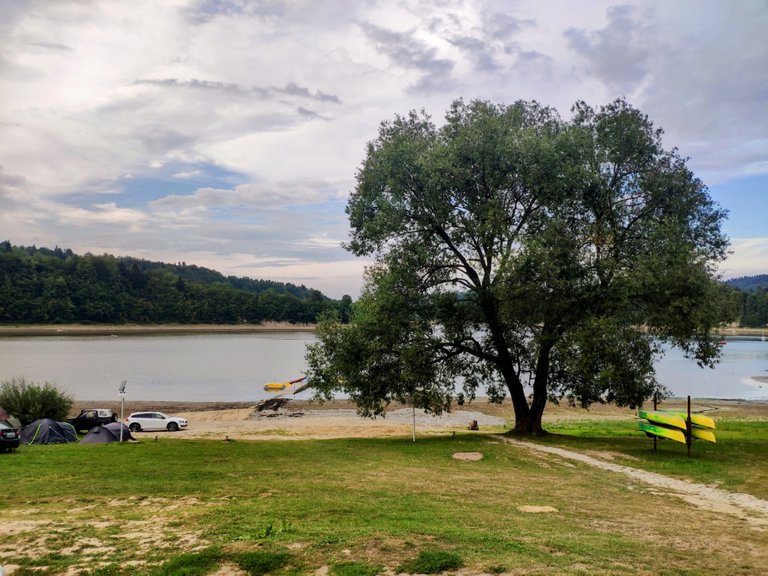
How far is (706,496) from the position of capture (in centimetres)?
1352

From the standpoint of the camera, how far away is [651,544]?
860cm

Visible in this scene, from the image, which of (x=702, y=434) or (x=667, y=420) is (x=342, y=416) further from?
(x=702, y=434)

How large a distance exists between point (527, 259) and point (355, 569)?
15.0m

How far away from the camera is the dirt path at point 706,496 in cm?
1155

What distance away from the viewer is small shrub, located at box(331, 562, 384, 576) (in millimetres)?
6848

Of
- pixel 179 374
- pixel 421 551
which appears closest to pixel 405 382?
pixel 421 551

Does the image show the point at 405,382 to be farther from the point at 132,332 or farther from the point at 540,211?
the point at 132,332

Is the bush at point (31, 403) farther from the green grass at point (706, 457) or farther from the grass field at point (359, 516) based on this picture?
the green grass at point (706, 457)

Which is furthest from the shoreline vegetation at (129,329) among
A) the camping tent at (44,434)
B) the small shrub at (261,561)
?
the small shrub at (261,561)

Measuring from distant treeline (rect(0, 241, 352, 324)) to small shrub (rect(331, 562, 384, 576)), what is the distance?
128764mm

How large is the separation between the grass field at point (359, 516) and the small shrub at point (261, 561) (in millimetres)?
21

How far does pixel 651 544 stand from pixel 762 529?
3.18 metres

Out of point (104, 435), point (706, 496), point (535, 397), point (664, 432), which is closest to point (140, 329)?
point (104, 435)

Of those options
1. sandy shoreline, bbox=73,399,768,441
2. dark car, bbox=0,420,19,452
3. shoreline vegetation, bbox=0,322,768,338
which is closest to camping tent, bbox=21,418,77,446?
dark car, bbox=0,420,19,452
